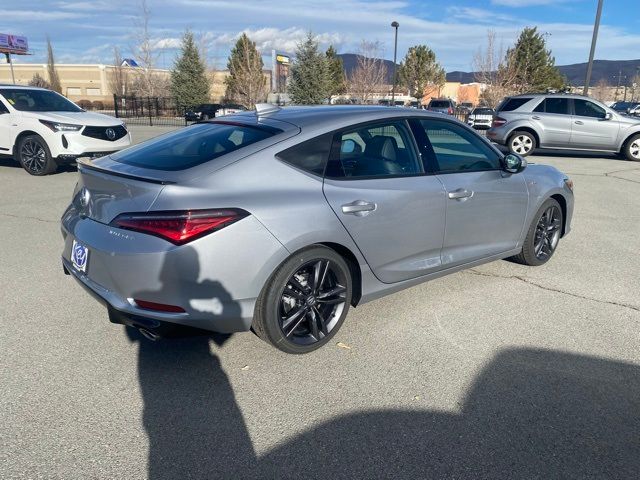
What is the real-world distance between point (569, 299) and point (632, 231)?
3.11 metres

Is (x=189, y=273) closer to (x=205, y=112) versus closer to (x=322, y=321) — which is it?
(x=322, y=321)

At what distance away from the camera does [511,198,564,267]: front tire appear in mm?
4906

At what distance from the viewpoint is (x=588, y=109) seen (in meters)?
14.5

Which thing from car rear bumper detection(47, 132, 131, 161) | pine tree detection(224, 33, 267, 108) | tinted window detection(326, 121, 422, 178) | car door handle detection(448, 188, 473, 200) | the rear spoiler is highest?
pine tree detection(224, 33, 267, 108)

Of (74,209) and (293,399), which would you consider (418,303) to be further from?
(74,209)

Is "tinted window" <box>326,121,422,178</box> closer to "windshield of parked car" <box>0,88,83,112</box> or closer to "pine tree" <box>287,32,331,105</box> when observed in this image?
"windshield of parked car" <box>0,88,83,112</box>

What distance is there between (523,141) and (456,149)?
1181cm

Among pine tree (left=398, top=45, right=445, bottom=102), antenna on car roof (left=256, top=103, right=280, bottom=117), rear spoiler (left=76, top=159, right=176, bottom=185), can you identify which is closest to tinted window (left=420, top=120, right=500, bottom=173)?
antenna on car roof (left=256, top=103, right=280, bottom=117)

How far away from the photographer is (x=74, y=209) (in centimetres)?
334

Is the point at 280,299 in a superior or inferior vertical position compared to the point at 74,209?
inferior

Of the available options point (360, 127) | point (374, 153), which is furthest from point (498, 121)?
point (360, 127)

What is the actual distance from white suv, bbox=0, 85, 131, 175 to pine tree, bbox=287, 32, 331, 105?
24624 millimetres

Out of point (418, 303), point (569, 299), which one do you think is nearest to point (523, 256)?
point (569, 299)

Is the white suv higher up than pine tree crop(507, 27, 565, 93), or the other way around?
pine tree crop(507, 27, 565, 93)
